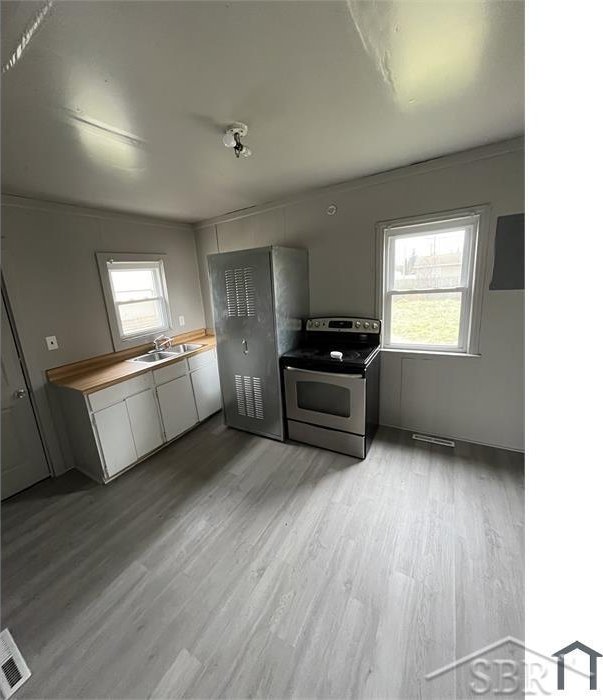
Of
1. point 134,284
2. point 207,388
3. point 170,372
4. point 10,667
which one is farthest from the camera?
point 207,388

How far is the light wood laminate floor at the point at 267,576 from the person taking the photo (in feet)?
3.69

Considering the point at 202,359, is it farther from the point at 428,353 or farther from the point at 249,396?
the point at 428,353

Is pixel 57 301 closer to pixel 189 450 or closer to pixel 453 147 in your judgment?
pixel 189 450

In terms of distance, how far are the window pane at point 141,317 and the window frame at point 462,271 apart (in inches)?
100.0

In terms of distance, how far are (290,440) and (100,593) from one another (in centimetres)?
165

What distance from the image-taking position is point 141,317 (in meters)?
3.13

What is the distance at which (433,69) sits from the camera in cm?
119

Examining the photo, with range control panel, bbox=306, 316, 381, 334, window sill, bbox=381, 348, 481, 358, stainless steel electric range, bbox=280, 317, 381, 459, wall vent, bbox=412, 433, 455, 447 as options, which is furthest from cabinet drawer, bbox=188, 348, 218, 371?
wall vent, bbox=412, 433, 455, 447

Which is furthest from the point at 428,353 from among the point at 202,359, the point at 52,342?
the point at 52,342

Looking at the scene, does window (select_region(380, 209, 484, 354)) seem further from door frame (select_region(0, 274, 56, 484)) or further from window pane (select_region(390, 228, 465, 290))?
door frame (select_region(0, 274, 56, 484))

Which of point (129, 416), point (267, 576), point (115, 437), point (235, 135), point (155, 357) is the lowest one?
point (267, 576)

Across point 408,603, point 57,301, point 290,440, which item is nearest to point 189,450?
point 290,440

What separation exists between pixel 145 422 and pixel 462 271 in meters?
3.07

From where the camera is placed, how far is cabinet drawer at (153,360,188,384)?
260 cm
